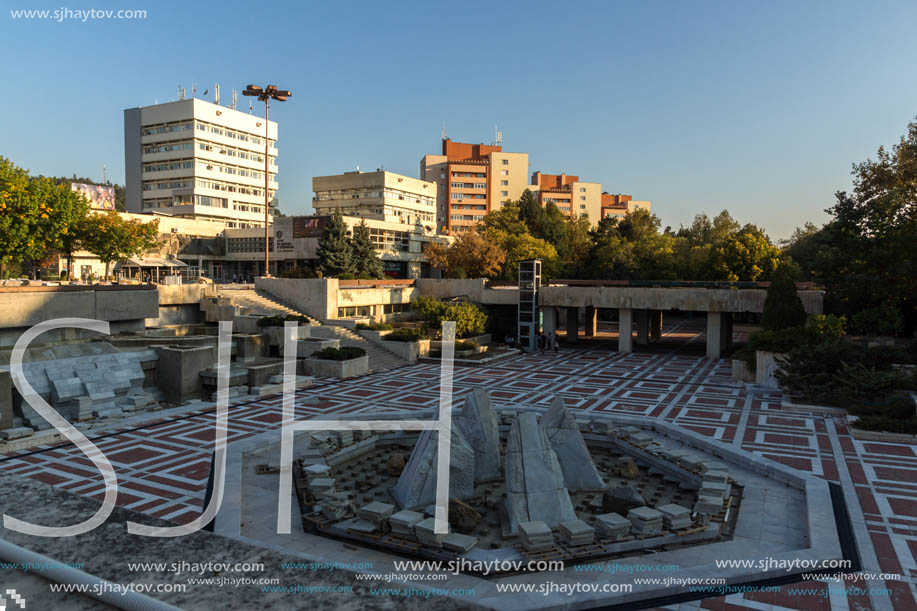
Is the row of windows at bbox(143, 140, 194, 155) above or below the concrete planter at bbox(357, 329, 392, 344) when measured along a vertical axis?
above

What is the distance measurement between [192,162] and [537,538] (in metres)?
57.4

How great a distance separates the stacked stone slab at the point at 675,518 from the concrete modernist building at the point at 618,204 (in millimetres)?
100029

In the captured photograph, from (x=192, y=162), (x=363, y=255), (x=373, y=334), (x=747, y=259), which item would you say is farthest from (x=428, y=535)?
(x=192, y=162)

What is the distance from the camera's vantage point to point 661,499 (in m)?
10.9

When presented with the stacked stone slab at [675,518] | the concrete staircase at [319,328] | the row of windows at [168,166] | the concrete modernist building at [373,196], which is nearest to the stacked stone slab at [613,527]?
the stacked stone slab at [675,518]

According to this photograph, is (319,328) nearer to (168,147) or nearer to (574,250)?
(574,250)

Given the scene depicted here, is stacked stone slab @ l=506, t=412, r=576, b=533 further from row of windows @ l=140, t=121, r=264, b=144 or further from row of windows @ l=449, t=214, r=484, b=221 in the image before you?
row of windows @ l=449, t=214, r=484, b=221

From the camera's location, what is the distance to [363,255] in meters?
41.4

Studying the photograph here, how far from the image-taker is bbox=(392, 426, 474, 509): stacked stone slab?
10.1 m

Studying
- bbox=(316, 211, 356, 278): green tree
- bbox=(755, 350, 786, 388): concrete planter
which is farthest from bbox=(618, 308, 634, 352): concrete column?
bbox=(316, 211, 356, 278): green tree

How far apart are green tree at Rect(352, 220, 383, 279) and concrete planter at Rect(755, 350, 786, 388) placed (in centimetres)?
2617

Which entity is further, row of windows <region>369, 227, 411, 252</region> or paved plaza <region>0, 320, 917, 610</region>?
row of windows <region>369, 227, 411, 252</region>

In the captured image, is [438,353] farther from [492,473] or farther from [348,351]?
[492,473]

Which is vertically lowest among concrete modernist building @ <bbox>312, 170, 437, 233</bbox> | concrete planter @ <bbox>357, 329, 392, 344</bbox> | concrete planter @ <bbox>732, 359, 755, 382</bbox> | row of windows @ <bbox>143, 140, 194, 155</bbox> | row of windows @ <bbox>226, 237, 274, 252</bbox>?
concrete planter @ <bbox>732, 359, 755, 382</bbox>
